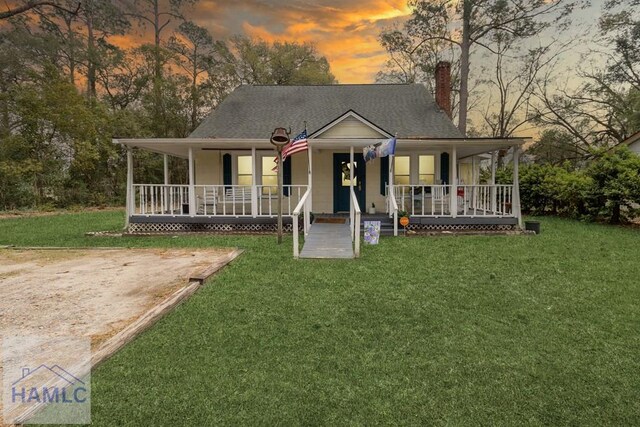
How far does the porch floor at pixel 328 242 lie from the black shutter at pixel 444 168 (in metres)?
4.37

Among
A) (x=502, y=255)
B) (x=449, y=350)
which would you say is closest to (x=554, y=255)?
(x=502, y=255)

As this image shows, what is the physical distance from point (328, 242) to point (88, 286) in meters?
4.61

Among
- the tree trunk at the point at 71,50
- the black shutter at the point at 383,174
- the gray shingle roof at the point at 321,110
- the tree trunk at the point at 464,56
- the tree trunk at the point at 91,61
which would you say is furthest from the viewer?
the tree trunk at the point at 91,61

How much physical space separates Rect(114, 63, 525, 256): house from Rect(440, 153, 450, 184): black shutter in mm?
34

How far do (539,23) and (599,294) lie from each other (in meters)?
22.1

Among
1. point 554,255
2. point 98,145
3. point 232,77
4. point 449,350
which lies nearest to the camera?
point 449,350

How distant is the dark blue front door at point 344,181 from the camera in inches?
482

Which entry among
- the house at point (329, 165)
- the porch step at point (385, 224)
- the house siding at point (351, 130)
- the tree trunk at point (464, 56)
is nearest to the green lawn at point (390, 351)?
the house at point (329, 165)

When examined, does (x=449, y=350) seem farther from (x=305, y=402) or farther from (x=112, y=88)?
(x=112, y=88)

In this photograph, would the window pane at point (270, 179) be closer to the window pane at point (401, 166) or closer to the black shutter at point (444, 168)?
the window pane at point (401, 166)

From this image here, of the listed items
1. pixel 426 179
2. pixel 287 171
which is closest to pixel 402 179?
pixel 426 179

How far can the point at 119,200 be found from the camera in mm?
21125

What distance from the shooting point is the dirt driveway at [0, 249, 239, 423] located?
3906mm

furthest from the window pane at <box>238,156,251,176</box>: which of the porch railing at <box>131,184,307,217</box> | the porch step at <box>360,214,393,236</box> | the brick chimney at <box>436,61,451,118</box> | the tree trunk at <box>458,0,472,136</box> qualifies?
the tree trunk at <box>458,0,472,136</box>
